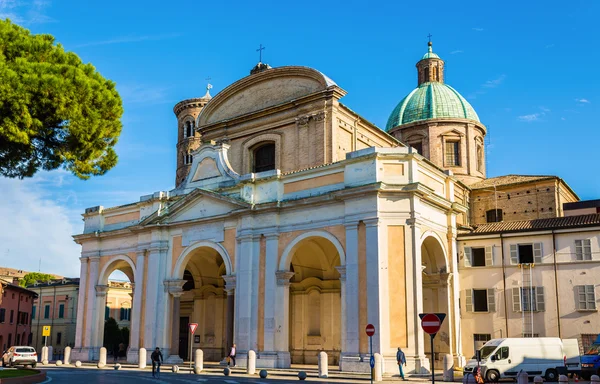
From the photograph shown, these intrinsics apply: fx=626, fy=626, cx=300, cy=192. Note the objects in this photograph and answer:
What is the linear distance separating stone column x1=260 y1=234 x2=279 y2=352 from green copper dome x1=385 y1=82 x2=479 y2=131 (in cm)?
1945

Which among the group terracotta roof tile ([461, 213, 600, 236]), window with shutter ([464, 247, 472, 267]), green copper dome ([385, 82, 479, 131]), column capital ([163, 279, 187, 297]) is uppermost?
green copper dome ([385, 82, 479, 131])

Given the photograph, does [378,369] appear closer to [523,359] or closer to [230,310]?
[523,359]

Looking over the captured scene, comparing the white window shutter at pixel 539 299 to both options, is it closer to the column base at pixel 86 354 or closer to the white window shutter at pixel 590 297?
the white window shutter at pixel 590 297

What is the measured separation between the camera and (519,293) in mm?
25844

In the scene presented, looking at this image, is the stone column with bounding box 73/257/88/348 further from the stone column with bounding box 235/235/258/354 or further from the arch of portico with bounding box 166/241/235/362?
the stone column with bounding box 235/235/258/354

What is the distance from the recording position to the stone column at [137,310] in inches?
1129

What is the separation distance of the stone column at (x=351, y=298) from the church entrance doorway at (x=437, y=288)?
12.3 feet

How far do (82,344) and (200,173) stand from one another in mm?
10758

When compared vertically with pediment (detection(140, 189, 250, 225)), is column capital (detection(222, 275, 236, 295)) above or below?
Result: below

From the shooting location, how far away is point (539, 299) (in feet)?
83.5

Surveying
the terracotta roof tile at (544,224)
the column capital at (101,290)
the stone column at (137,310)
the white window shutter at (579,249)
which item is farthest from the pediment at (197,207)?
the white window shutter at (579,249)

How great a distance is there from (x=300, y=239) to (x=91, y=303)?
43.6ft

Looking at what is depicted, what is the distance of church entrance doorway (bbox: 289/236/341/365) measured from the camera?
91.6ft

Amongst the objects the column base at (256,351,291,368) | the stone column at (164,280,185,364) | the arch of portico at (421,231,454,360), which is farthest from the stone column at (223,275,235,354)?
the arch of portico at (421,231,454,360)
